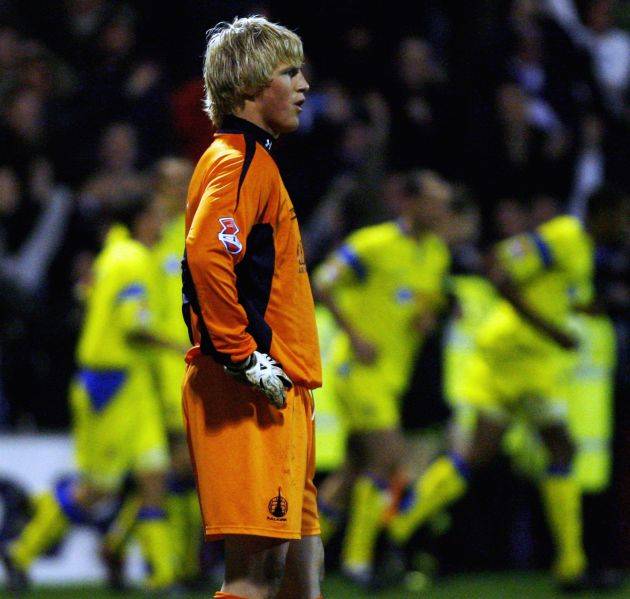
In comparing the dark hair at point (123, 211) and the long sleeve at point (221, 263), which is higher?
the dark hair at point (123, 211)

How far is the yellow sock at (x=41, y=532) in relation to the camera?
7.60 meters

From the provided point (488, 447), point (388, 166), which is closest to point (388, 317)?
point (488, 447)

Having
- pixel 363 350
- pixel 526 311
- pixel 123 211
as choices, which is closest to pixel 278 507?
pixel 363 350

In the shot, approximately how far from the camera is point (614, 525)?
796 cm

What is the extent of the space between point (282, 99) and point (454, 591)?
4304 mm

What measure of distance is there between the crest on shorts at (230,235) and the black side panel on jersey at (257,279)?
94 millimetres

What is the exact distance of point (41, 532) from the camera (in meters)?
7.61

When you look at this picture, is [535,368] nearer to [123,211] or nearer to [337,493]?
[337,493]

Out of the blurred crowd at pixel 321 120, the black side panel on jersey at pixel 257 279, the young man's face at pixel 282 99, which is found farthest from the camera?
the blurred crowd at pixel 321 120

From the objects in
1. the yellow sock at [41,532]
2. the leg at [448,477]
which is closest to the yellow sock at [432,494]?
the leg at [448,477]

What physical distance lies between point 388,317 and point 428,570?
139 cm

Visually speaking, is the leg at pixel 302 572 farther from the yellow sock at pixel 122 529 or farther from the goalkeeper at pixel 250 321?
the yellow sock at pixel 122 529

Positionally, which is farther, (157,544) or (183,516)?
(183,516)

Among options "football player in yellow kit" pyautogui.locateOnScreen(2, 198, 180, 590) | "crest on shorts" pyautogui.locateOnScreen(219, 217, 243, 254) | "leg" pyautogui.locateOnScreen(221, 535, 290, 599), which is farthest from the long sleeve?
"football player in yellow kit" pyautogui.locateOnScreen(2, 198, 180, 590)
